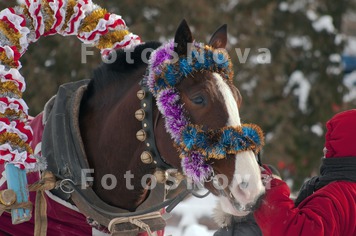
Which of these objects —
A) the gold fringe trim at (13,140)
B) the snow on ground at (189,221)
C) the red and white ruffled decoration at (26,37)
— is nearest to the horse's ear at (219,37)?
the red and white ruffled decoration at (26,37)

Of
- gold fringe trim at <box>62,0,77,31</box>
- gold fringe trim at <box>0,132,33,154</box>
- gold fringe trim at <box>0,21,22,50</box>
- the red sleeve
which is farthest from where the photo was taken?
gold fringe trim at <box>62,0,77,31</box>

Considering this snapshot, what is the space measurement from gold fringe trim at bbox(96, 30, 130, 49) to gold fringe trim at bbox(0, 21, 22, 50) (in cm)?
51

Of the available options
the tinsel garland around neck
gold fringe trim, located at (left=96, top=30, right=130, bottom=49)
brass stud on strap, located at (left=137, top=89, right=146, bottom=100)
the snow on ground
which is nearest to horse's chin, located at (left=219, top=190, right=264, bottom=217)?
the tinsel garland around neck

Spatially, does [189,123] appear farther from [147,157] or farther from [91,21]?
[91,21]

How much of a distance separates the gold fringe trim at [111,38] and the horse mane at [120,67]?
10.3 inches

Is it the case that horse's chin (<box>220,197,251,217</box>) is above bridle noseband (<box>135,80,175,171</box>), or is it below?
below

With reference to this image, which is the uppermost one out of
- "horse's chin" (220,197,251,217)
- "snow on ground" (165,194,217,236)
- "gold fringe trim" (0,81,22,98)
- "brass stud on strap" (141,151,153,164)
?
"gold fringe trim" (0,81,22,98)

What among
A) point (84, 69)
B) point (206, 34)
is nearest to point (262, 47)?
point (206, 34)

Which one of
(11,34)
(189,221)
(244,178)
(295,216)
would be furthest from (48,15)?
(189,221)

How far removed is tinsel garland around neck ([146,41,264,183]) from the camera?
2619 mm

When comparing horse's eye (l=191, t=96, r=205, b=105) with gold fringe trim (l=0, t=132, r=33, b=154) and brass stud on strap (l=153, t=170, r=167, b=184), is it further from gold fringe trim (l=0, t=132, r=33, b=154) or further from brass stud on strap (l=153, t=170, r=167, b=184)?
gold fringe trim (l=0, t=132, r=33, b=154)

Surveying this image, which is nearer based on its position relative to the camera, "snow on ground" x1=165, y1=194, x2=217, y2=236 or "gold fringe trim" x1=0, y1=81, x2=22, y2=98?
"gold fringe trim" x1=0, y1=81, x2=22, y2=98

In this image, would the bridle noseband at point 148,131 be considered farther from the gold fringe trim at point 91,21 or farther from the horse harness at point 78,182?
the gold fringe trim at point 91,21

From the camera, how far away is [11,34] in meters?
2.98
